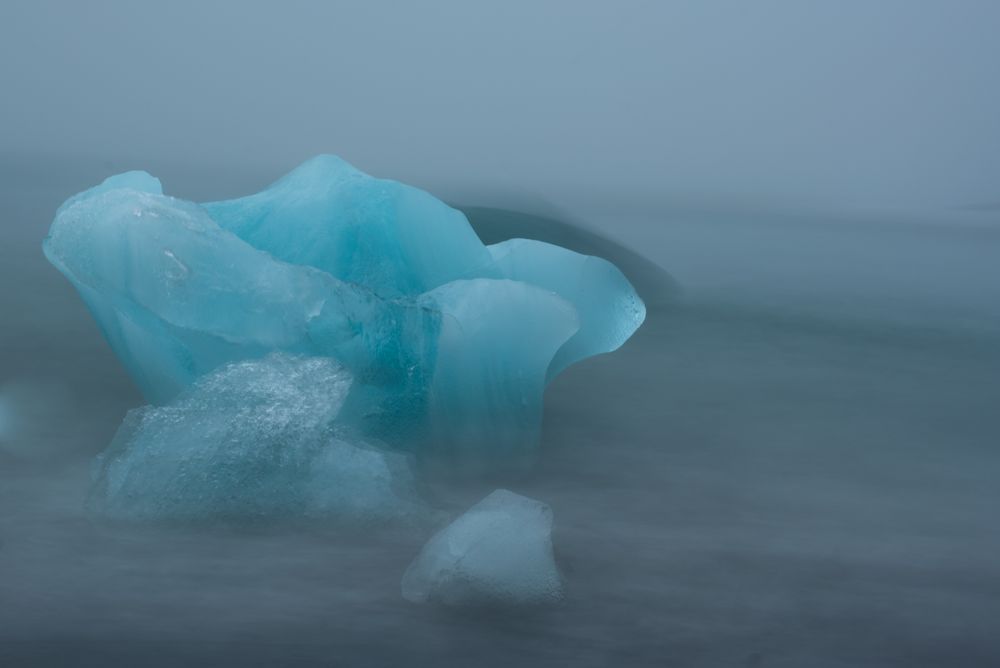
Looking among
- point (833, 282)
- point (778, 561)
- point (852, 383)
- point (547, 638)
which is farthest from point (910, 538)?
point (833, 282)

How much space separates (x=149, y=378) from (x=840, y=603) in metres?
1.07

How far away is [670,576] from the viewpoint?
150 centimetres

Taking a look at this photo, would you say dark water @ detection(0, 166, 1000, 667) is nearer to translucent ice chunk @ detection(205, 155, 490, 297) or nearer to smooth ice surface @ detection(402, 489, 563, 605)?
smooth ice surface @ detection(402, 489, 563, 605)

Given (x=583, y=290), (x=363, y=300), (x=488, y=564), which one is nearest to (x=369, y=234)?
(x=363, y=300)

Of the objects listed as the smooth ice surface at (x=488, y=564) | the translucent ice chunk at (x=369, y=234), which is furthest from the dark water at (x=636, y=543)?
the translucent ice chunk at (x=369, y=234)

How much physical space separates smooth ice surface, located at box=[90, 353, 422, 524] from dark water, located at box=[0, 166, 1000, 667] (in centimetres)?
4

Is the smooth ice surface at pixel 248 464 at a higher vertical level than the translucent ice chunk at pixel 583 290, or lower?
lower

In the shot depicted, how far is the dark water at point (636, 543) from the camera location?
4.23 ft

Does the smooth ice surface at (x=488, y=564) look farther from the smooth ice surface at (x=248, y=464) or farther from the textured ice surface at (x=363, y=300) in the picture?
the textured ice surface at (x=363, y=300)

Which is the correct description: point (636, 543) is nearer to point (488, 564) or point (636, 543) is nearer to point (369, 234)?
point (488, 564)

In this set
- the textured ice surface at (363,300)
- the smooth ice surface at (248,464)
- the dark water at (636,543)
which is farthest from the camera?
the textured ice surface at (363,300)

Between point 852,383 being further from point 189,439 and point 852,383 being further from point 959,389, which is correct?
point 189,439

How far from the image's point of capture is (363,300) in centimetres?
177

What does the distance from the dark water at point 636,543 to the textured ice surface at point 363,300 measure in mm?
155
